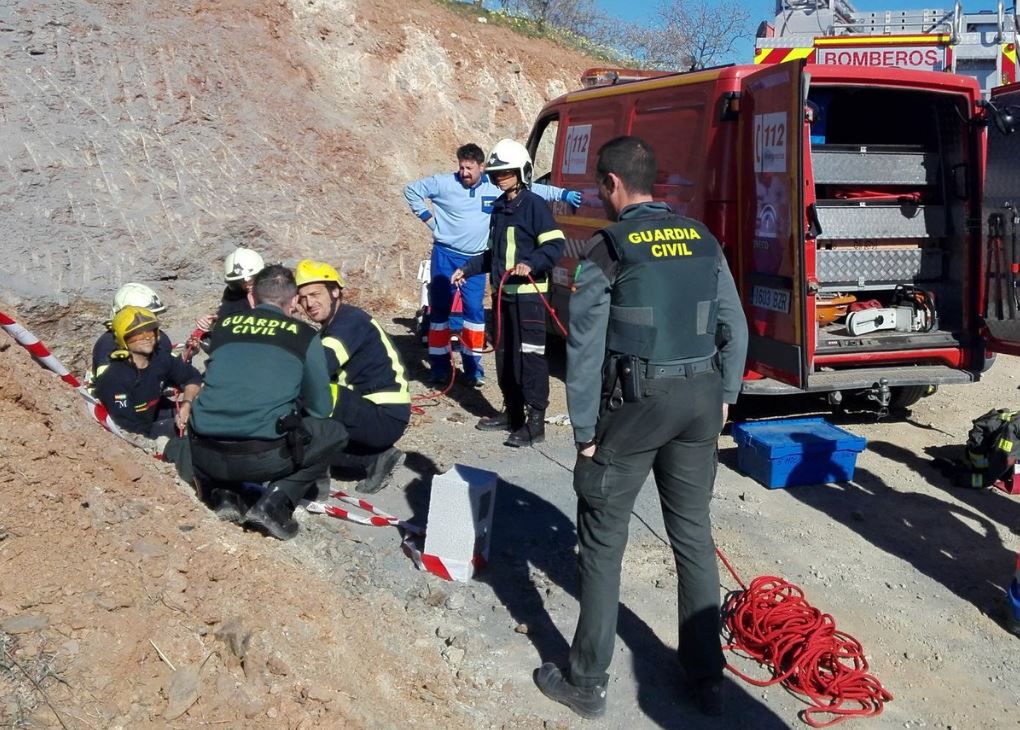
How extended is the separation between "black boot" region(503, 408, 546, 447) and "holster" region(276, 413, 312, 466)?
88.3 inches

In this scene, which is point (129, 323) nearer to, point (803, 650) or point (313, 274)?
point (313, 274)

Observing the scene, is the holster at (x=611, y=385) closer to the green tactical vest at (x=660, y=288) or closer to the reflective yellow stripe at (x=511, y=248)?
the green tactical vest at (x=660, y=288)

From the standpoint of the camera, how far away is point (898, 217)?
22.7ft

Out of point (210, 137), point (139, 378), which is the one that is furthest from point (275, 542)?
point (210, 137)

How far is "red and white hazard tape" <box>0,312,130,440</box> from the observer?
502cm

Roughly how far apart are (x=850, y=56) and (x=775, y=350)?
294 centimetres

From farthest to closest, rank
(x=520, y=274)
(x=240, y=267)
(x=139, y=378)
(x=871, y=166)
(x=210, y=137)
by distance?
(x=210, y=137), (x=871, y=166), (x=520, y=274), (x=240, y=267), (x=139, y=378)

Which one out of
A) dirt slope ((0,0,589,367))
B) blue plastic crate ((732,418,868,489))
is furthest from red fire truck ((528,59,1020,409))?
dirt slope ((0,0,589,367))

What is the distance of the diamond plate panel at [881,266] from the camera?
6926 mm

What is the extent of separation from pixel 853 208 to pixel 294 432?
430cm

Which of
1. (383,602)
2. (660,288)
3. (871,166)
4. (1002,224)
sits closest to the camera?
(660,288)

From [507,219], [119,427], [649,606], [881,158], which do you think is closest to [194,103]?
[507,219]

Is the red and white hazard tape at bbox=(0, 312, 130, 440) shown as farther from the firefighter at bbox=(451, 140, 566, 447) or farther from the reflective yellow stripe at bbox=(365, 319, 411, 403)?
the firefighter at bbox=(451, 140, 566, 447)

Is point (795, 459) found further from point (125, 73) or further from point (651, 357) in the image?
point (125, 73)
